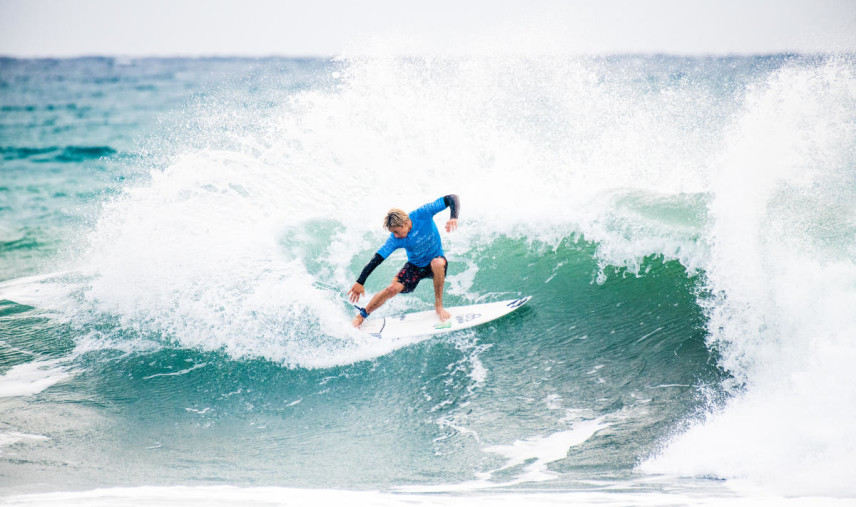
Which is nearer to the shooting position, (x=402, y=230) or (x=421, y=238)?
(x=402, y=230)

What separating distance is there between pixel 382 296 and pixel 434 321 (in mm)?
618

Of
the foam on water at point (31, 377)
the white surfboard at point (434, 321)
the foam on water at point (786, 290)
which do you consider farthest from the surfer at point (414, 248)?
the foam on water at point (31, 377)

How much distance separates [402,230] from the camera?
5.09 meters

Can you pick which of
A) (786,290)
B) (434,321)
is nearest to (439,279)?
(434,321)

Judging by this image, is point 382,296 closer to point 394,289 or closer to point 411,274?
point 394,289

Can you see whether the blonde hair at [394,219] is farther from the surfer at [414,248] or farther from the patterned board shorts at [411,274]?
the patterned board shorts at [411,274]

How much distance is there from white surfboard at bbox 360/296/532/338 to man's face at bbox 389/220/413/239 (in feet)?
3.45


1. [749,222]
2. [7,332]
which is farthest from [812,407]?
[7,332]

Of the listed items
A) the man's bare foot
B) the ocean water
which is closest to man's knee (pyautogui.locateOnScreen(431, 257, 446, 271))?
the man's bare foot

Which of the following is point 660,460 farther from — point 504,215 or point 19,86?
point 19,86

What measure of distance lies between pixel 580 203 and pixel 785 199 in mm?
2277

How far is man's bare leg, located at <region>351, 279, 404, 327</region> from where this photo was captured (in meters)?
5.50

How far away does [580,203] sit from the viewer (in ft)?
23.8

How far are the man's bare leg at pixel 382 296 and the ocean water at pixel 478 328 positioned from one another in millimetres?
199
